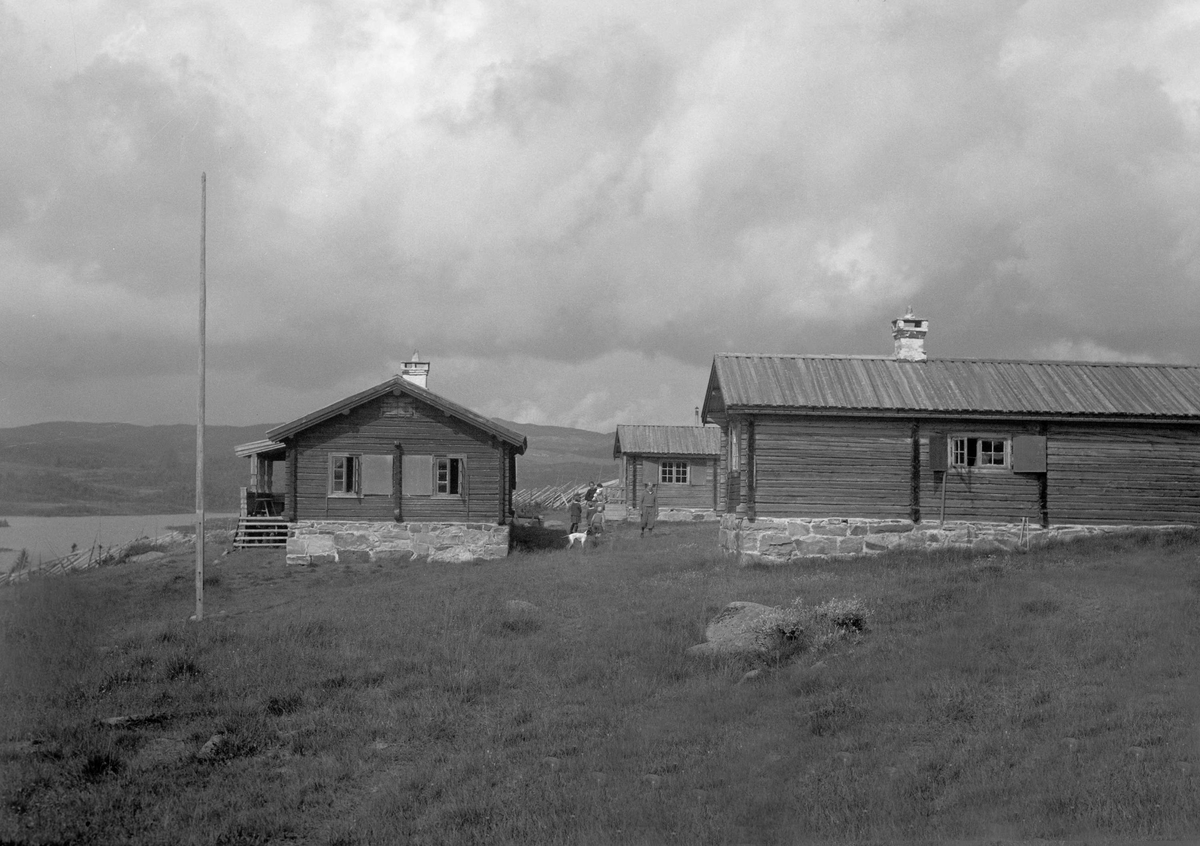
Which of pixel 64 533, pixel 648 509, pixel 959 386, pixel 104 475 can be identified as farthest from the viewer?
pixel 104 475

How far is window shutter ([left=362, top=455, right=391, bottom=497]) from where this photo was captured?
3092cm

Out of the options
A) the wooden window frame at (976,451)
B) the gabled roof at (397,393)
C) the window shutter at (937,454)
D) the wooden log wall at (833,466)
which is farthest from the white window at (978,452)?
the gabled roof at (397,393)

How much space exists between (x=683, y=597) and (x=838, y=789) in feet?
36.6

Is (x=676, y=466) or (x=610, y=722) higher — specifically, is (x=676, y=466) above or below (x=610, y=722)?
above

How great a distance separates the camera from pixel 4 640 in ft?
52.5

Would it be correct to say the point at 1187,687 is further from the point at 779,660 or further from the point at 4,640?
the point at 4,640

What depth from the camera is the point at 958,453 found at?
26.6m

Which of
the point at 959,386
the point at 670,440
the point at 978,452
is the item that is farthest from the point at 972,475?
the point at 670,440

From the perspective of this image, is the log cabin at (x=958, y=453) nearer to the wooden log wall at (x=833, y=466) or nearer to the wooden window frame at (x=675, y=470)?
the wooden log wall at (x=833, y=466)

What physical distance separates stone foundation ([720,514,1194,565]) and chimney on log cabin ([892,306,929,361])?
17.2 feet

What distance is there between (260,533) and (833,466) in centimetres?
1957

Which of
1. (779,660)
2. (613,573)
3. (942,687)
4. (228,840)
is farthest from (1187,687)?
(613,573)

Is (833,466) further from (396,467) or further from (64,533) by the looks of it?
(64,533)

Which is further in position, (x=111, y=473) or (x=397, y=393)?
(x=111, y=473)
